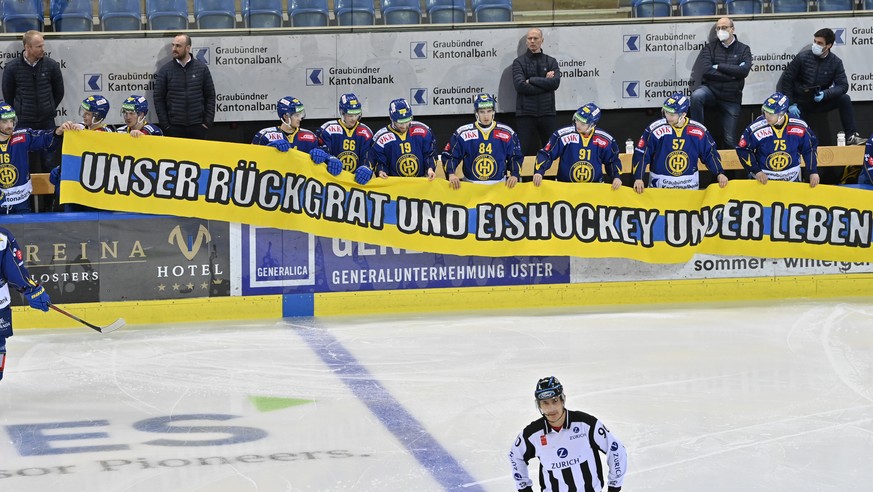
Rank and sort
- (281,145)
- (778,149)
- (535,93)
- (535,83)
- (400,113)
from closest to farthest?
(281,145) < (400,113) < (778,149) < (535,83) < (535,93)

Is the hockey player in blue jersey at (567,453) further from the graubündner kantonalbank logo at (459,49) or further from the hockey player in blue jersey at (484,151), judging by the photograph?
the graubündner kantonalbank logo at (459,49)

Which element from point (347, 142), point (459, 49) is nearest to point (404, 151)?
point (347, 142)

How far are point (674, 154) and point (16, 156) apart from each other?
567 cm

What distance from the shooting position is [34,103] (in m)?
10.9

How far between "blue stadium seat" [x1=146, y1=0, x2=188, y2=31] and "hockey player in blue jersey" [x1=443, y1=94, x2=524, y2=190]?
3221 mm

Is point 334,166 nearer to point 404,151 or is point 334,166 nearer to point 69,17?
point 404,151

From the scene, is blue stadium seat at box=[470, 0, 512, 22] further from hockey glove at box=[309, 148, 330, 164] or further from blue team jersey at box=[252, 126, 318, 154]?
hockey glove at box=[309, 148, 330, 164]

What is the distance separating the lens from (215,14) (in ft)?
40.0

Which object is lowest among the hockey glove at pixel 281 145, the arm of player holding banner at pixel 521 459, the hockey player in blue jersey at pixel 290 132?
the arm of player holding banner at pixel 521 459

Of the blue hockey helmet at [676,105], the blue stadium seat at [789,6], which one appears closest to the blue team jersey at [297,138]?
the blue hockey helmet at [676,105]

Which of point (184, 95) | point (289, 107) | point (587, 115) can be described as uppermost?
point (184, 95)

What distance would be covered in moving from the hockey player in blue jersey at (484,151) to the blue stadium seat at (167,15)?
3.22m

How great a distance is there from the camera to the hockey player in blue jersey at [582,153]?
423 inches

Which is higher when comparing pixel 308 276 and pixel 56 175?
pixel 56 175
